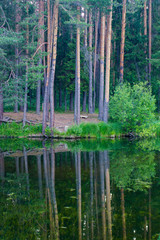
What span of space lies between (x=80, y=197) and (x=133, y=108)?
15507mm

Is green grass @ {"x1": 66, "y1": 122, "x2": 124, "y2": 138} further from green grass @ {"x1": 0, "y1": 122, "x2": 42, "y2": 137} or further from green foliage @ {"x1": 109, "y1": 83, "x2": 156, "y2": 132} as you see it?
green grass @ {"x1": 0, "y1": 122, "x2": 42, "y2": 137}

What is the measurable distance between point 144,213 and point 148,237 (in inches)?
45.9

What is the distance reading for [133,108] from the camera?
74.8ft

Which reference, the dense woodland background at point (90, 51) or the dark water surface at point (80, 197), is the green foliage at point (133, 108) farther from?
the dark water surface at point (80, 197)

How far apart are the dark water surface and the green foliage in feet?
25.4

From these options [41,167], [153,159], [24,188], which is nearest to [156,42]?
[153,159]

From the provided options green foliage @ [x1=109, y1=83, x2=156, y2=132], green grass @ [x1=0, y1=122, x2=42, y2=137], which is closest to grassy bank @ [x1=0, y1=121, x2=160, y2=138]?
green grass @ [x1=0, y1=122, x2=42, y2=137]

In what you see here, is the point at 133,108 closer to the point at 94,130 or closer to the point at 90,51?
the point at 94,130

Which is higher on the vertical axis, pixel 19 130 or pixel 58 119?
pixel 58 119

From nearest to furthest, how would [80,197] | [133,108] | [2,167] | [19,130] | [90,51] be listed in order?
[80,197], [2,167], [133,108], [19,130], [90,51]

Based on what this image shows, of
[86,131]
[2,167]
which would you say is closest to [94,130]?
[86,131]

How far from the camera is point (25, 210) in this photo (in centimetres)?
744

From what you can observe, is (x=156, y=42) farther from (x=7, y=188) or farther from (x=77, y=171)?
(x=7, y=188)

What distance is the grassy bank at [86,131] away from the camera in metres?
22.2
